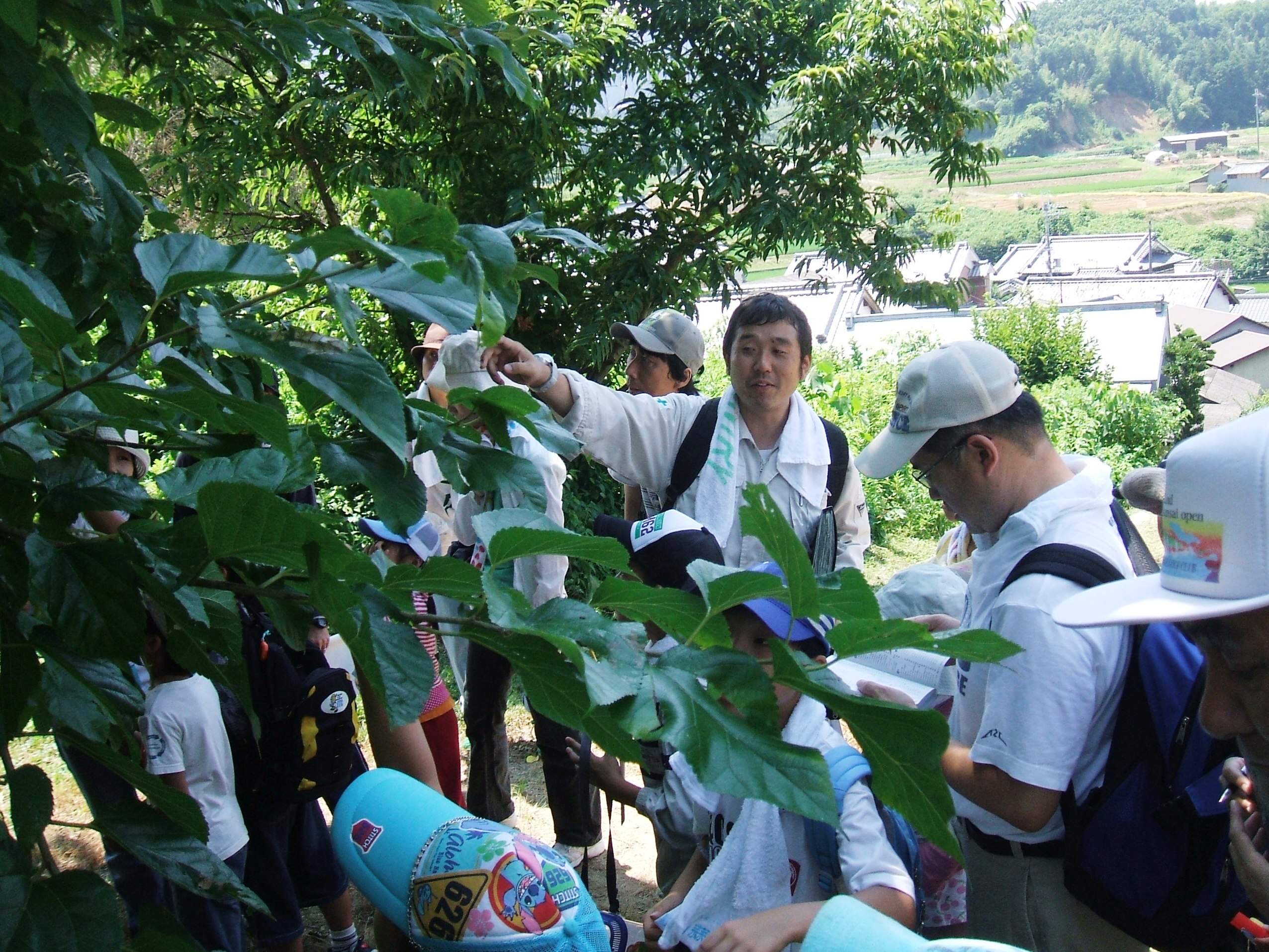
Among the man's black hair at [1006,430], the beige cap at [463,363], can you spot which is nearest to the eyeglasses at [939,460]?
the man's black hair at [1006,430]

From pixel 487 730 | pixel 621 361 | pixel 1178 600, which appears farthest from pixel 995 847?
pixel 621 361

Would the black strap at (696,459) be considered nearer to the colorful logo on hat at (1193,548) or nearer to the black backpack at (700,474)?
the black backpack at (700,474)

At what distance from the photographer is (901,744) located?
0.70 metres

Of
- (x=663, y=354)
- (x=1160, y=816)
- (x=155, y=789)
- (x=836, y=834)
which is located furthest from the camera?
(x=663, y=354)

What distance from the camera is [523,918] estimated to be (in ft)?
5.63

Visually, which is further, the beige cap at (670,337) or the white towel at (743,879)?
the beige cap at (670,337)

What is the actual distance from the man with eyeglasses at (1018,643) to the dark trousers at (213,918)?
174cm


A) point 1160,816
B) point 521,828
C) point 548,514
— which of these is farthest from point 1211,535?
point 521,828

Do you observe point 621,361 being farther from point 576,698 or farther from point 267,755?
point 576,698

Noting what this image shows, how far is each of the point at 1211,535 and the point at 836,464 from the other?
162cm

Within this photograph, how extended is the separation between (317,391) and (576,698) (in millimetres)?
321

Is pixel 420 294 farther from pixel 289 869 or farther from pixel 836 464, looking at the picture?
pixel 289 869

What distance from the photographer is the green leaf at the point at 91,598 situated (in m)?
0.87

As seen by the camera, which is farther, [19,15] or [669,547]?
[669,547]
